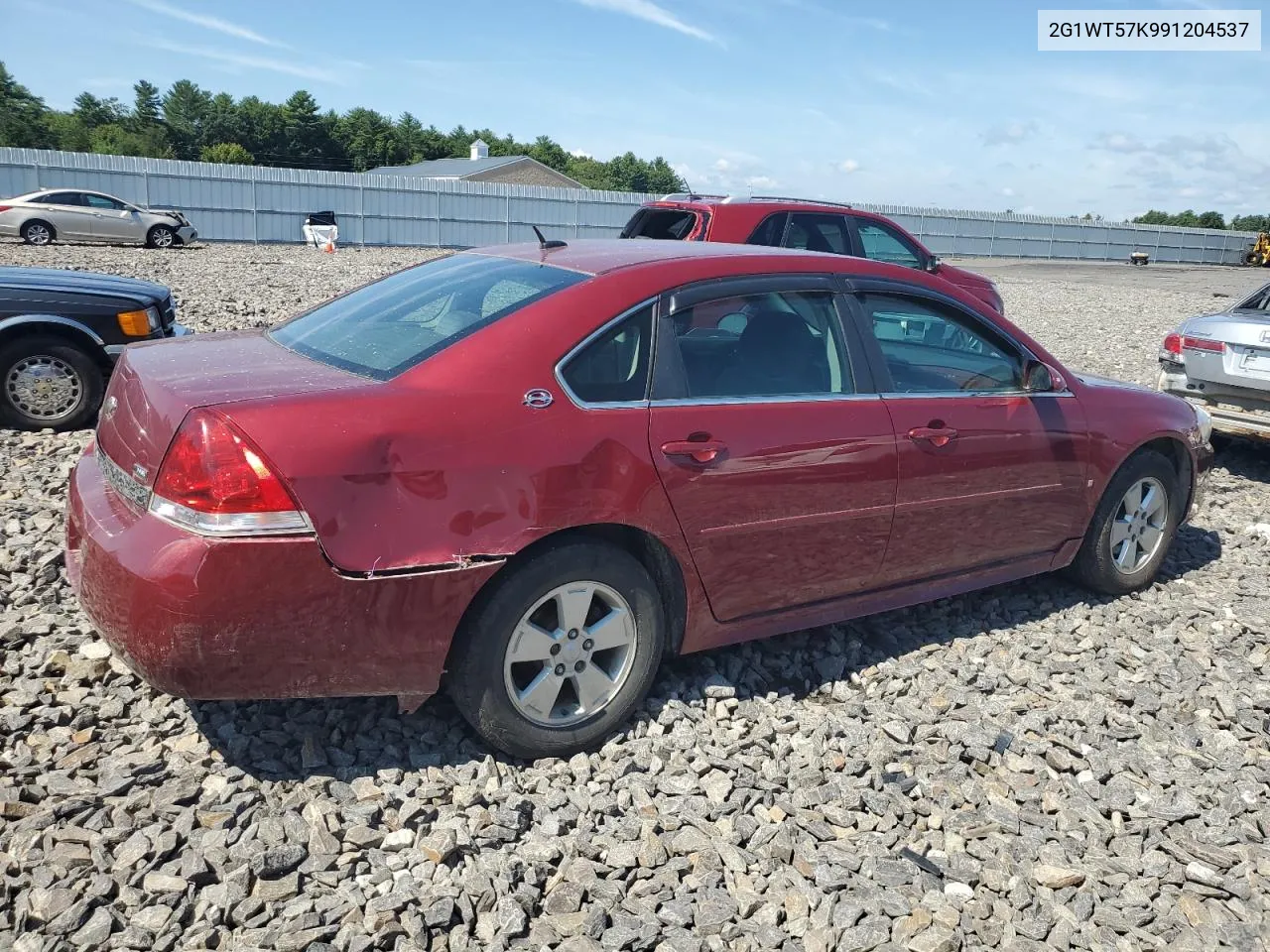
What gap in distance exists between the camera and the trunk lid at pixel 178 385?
2.98 metres

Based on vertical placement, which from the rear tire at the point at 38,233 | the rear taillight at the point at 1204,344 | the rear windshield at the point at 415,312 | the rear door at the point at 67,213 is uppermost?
the rear door at the point at 67,213

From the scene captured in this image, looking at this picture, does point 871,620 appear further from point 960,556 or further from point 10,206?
point 10,206

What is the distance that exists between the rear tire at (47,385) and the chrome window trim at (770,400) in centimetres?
490

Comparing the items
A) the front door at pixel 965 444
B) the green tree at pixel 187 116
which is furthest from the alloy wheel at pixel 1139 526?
the green tree at pixel 187 116

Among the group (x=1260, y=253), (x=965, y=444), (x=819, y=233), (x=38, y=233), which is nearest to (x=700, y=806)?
(x=965, y=444)

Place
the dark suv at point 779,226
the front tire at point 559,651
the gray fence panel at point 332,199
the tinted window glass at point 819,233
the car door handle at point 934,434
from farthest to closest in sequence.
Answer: the gray fence panel at point 332,199 < the tinted window glass at point 819,233 < the dark suv at point 779,226 < the car door handle at point 934,434 < the front tire at point 559,651

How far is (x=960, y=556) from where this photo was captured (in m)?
4.38

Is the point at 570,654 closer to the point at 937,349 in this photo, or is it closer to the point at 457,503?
the point at 457,503

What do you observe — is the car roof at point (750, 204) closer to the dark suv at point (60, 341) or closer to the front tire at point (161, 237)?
the dark suv at point (60, 341)

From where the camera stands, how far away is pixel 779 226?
30.8ft

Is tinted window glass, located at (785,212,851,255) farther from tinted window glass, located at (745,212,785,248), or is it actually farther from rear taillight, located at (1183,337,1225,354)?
rear taillight, located at (1183,337,1225,354)

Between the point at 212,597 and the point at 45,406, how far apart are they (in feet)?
15.6

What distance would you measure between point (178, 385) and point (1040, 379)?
3.49 metres

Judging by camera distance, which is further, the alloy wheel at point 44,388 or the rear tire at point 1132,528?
the alloy wheel at point 44,388
